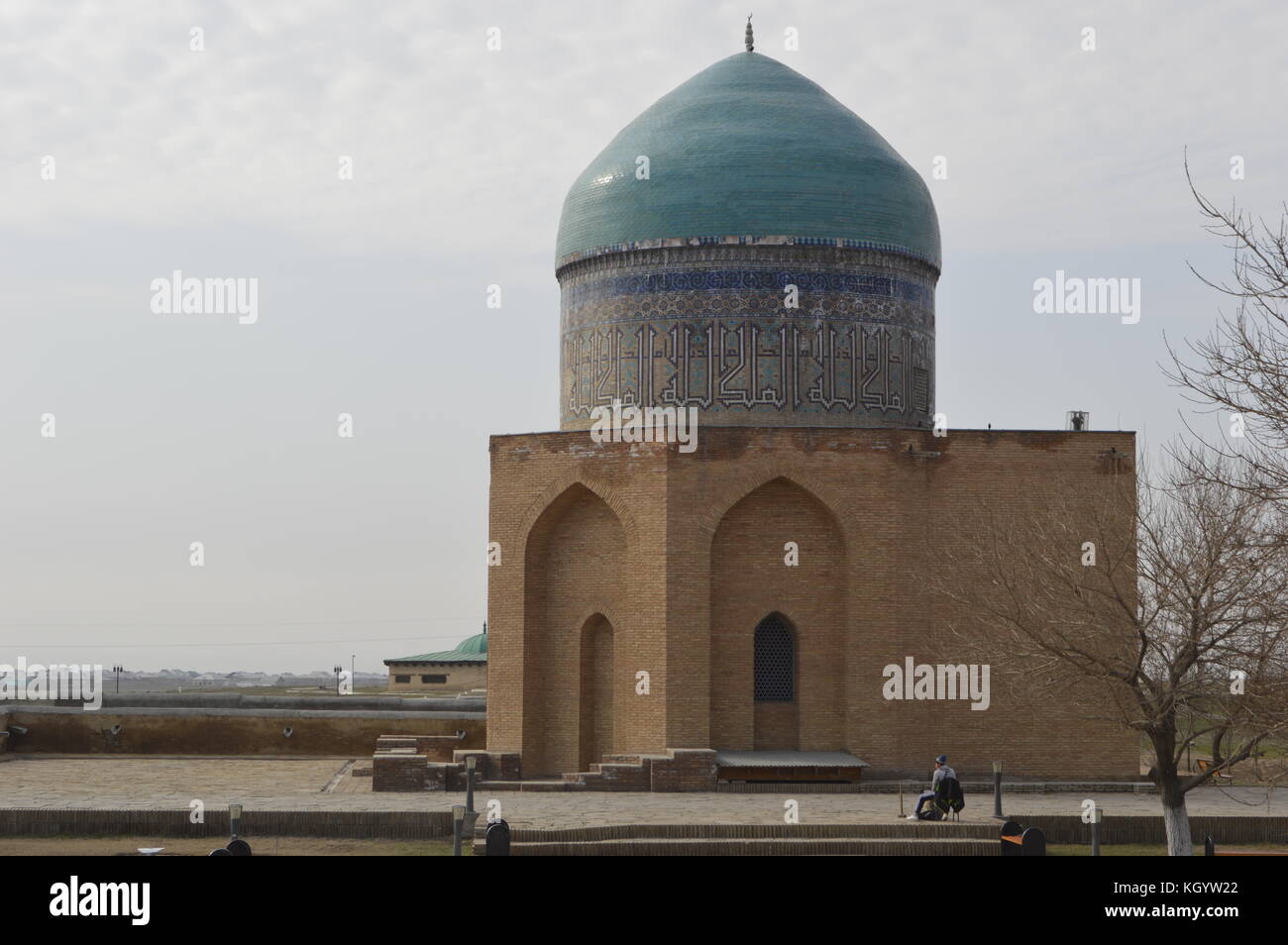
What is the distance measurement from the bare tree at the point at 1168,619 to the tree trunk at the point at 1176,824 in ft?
0.04

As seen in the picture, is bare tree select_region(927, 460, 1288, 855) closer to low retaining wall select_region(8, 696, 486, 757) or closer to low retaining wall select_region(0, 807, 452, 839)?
low retaining wall select_region(0, 807, 452, 839)

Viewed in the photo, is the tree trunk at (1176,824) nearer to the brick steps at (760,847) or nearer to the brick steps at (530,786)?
the brick steps at (760,847)

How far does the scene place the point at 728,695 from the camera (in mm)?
17891

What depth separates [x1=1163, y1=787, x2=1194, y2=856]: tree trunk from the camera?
12539 mm

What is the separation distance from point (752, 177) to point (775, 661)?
5.77m

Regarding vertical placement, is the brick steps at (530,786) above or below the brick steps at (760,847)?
above

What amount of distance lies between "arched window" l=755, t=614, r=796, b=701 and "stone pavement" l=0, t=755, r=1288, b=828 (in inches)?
68.8

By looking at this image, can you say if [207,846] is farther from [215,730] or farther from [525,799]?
[215,730]

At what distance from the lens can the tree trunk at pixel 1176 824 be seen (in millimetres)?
12539

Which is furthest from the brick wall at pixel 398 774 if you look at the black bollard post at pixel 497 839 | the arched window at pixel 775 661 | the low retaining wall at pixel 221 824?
the black bollard post at pixel 497 839

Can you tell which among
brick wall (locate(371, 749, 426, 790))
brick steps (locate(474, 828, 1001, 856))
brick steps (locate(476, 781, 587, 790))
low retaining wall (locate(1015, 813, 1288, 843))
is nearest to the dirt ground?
brick steps (locate(474, 828, 1001, 856))
